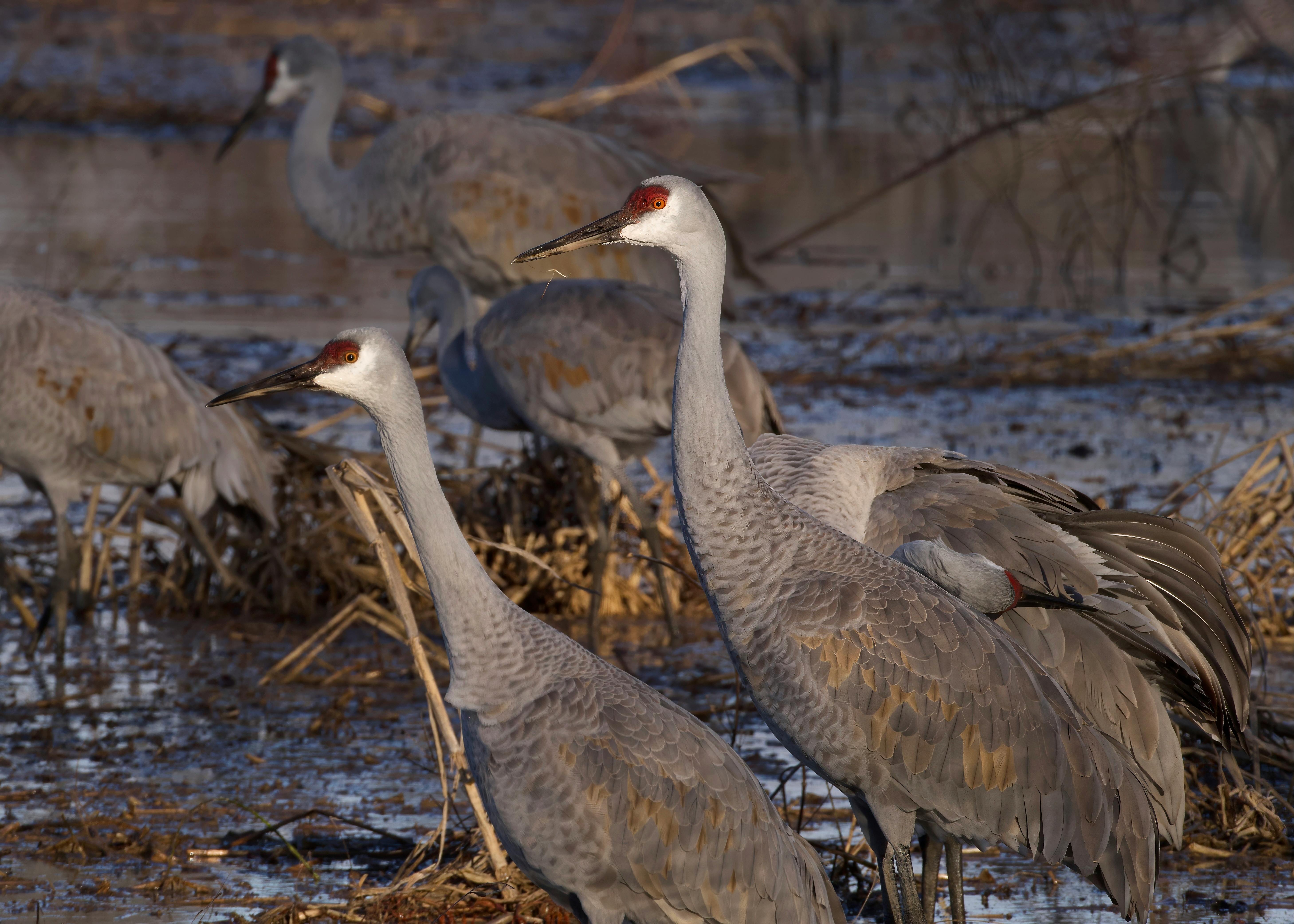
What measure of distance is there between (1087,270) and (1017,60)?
1.63 metres

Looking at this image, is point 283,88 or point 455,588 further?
point 283,88

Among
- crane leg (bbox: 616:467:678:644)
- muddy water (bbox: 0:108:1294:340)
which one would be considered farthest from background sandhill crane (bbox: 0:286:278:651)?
muddy water (bbox: 0:108:1294:340)

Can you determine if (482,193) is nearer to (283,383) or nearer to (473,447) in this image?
(473,447)

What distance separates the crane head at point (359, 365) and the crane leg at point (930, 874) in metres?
1.52

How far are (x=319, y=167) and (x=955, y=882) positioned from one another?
5.37 meters

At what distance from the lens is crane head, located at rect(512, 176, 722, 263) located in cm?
340

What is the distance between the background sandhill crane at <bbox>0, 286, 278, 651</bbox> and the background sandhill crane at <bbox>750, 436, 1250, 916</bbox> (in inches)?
106

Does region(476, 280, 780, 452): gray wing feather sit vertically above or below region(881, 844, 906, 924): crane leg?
above

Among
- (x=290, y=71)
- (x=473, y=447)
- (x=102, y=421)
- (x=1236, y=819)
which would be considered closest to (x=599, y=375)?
(x=473, y=447)

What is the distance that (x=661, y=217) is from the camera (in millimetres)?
3410

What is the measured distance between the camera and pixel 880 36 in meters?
26.2

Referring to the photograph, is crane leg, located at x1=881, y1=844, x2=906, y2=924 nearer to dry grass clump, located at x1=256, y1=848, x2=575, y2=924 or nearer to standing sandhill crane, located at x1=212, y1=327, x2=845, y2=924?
standing sandhill crane, located at x1=212, y1=327, x2=845, y2=924

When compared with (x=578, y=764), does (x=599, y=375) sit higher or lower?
higher

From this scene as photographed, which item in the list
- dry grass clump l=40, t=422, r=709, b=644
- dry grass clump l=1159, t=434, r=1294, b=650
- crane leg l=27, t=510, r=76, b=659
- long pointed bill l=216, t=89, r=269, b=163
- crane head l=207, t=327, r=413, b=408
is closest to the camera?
crane head l=207, t=327, r=413, b=408
